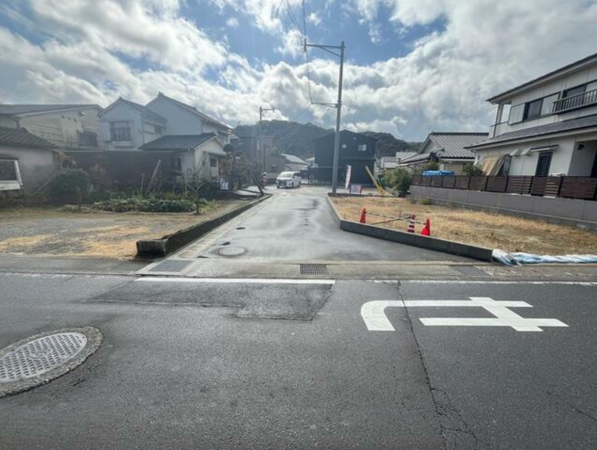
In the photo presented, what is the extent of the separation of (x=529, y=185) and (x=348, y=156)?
94.5 ft

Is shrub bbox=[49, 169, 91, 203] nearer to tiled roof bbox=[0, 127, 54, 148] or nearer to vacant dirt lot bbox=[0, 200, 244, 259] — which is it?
vacant dirt lot bbox=[0, 200, 244, 259]

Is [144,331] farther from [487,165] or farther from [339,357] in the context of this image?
[487,165]

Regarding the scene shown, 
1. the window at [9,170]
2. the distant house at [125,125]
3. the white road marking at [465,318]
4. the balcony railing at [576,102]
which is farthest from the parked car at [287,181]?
the white road marking at [465,318]

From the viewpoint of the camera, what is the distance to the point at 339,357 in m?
2.70

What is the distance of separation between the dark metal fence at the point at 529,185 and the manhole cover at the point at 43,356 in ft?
47.0

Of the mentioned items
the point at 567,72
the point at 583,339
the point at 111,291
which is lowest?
the point at 111,291

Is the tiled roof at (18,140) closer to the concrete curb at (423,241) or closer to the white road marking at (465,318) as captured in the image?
the concrete curb at (423,241)

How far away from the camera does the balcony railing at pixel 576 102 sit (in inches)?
505

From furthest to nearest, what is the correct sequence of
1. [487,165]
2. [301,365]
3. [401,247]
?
[487,165]
[401,247]
[301,365]

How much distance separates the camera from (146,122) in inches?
945

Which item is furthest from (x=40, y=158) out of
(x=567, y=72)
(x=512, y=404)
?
(x=567, y=72)

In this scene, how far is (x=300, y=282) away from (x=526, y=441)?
327 cm

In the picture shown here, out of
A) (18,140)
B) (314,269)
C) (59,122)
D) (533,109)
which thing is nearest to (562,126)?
(533,109)

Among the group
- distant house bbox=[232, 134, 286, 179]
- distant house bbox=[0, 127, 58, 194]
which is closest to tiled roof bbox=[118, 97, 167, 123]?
distant house bbox=[0, 127, 58, 194]
